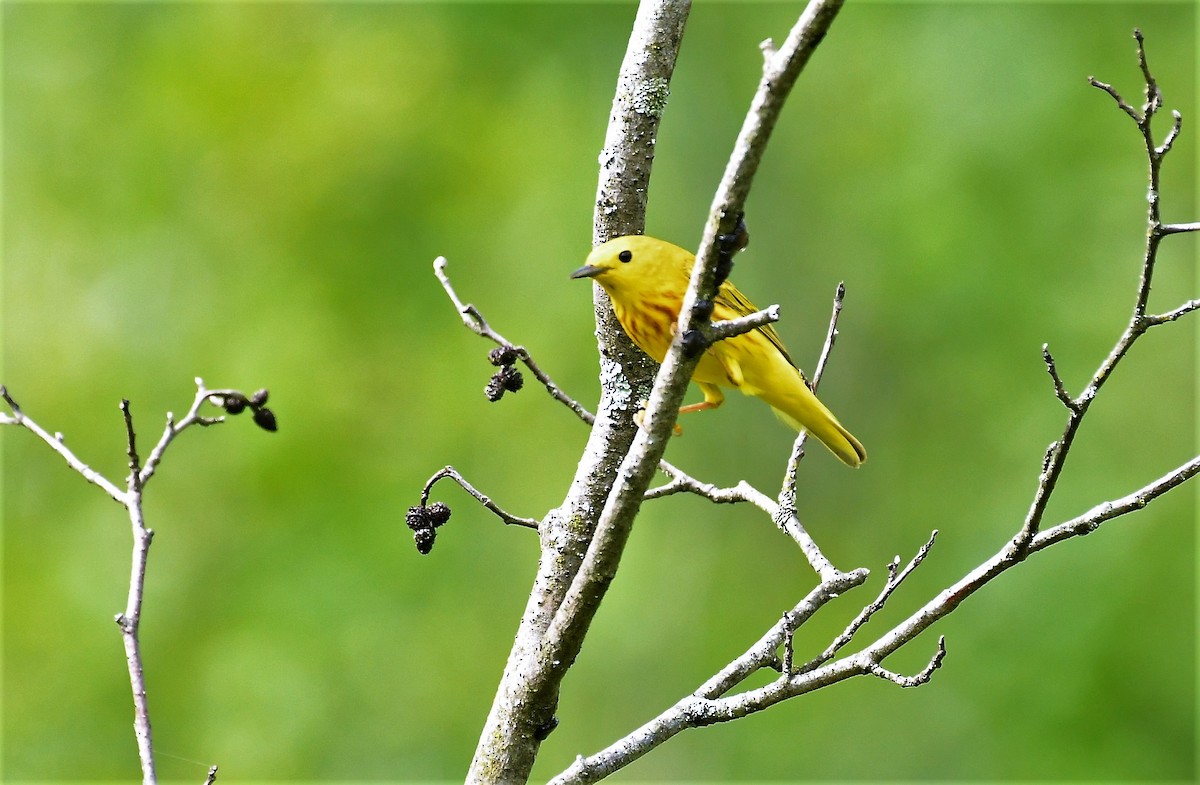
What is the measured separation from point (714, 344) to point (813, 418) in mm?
1056

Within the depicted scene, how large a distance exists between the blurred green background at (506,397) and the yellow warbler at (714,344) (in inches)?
180

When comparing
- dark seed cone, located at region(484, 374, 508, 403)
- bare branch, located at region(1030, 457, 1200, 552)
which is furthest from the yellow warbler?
bare branch, located at region(1030, 457, 1200, 552)

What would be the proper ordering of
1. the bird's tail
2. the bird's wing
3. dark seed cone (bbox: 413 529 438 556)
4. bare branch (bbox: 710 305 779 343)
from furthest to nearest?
the bird's tail → the bird's wing → dark seed cone (bbox: 413 529 438 556) → bare branch (bbox: 710 305 779 343)

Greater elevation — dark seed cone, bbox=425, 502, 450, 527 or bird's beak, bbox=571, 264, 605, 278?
bird's beak, bbox=571, 264, 605, 278

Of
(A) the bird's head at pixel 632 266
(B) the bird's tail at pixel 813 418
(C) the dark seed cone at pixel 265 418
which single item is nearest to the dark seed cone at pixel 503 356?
(A) the bird's head at pixel 632 266

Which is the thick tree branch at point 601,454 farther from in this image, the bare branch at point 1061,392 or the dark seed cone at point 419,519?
the bare branch at point 1061,392

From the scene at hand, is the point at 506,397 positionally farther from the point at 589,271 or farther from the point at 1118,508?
the point at 1118,508

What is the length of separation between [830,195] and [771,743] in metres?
4.63

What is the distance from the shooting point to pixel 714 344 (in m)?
2.94

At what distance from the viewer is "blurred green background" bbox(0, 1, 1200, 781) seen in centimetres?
811

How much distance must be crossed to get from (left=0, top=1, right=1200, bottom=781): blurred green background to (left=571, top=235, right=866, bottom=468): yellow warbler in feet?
15.0

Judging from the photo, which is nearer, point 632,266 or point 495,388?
point 495,388

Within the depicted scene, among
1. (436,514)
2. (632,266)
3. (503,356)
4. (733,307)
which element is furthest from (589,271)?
(733,307)

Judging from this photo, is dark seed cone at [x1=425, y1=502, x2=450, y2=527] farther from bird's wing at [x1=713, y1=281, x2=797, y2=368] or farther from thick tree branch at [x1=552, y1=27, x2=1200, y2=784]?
bird's wing at [x1=713, y1=281, x2=797, y2=368]
